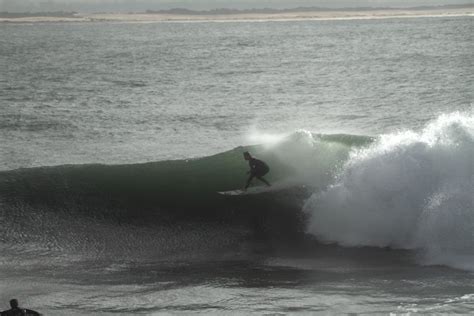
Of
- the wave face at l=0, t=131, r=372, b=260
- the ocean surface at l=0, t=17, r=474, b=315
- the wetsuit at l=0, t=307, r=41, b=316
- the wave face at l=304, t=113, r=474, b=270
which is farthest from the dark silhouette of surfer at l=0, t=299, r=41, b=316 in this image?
the wave face at l=304, t=113, r=474, b=270

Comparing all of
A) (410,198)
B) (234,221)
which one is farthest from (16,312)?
(410,198)

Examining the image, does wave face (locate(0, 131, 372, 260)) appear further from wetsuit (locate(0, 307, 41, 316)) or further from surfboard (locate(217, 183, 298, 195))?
wetsuit (locate(0, 307, 41, 316))

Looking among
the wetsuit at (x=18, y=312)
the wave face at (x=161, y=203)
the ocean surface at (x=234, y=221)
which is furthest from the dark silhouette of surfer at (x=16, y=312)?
the wave face at (x=161, y=203)

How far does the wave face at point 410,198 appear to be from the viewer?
16109 millimetres

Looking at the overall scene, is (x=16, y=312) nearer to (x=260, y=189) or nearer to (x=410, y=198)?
(x=260, y=189)

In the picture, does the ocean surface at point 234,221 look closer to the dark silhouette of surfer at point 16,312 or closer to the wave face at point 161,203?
the wave face at point 161,203

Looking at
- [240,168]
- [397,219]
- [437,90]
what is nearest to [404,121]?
[437,90]

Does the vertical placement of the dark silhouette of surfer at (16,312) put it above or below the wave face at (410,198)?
below

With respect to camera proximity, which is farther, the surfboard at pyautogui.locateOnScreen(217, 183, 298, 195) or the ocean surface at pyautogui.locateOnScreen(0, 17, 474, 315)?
the surfboard at pyautogui.locateOnScreen(217, 183, 298, 195)

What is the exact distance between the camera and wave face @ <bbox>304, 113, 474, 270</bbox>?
16.1 meters

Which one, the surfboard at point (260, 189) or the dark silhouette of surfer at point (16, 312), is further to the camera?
the surfboard at point (260, 189)

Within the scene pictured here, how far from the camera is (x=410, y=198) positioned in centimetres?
1738

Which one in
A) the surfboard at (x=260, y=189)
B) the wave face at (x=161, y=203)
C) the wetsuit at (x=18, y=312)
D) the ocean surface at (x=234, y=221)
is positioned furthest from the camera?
the surfboard at (x=260, y=189)

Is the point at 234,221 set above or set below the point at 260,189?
below
